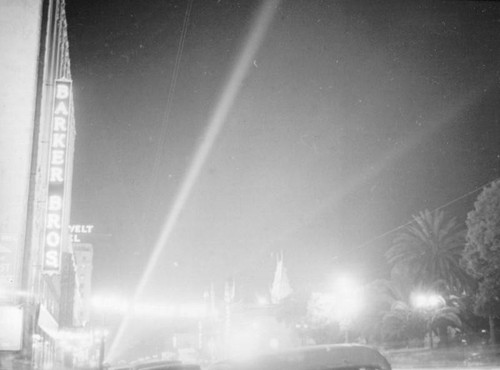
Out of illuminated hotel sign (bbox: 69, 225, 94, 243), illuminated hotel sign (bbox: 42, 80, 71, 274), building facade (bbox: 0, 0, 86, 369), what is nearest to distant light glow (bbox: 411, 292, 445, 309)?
building facade (bbox: 0, 0, 86, 369)

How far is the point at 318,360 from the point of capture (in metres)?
3.68

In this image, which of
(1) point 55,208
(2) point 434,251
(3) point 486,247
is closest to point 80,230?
(2) point 434,251

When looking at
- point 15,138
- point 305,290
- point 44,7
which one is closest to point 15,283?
point 15,138

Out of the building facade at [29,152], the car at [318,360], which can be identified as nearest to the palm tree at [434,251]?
the building facade at [29,152]

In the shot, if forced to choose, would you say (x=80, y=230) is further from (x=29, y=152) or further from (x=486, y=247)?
(x=29, y=152)

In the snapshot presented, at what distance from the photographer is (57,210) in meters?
21.7

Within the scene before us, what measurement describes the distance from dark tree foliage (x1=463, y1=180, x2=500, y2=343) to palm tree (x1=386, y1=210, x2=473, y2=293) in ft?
31.9

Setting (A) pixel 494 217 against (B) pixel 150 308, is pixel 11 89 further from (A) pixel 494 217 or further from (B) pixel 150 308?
(B) pixel 150 308

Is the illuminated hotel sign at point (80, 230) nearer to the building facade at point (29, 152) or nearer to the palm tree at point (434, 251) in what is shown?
the palm tree at point (434, 251)

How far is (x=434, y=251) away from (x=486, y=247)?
13.0 m

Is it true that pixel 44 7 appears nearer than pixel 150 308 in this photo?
Yes

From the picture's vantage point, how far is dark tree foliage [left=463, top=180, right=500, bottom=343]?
3350 centimetres

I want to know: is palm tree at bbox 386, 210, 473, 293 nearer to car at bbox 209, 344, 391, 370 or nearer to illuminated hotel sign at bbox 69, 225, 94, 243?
car at bbox 209, 344, 391, 370

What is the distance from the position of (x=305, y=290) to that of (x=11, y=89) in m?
74.4
